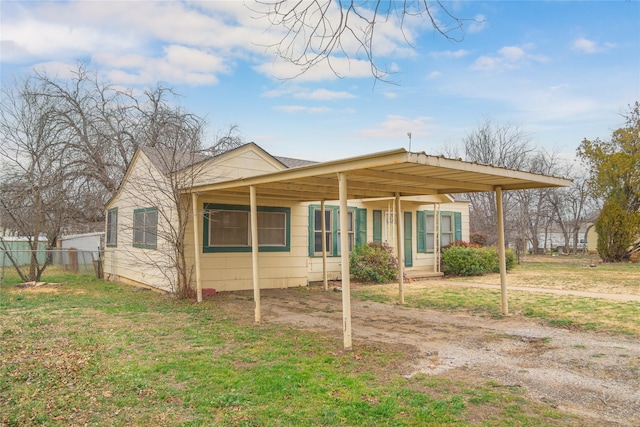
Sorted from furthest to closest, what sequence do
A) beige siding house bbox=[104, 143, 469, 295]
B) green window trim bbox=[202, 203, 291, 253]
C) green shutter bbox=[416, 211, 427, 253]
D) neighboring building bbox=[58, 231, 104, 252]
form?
neighboring building bbox=[58, 231, 104, 252] < green shutter bbox=[416, 211, 427, 253] < green window trim bbox=[202, 203, 291, 253] < beige siding house bbox=[104, 143, 469, 295]

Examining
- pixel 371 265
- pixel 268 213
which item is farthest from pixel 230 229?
pixel 371 265

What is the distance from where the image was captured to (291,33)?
351 cm

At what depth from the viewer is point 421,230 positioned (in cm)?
1531

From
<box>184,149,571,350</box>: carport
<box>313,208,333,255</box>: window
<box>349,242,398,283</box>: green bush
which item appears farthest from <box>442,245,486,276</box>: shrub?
<box>184,149,571,350</box>: carport

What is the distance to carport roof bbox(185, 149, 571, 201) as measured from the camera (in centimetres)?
497

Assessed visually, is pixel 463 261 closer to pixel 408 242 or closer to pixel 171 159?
pixel 408 242

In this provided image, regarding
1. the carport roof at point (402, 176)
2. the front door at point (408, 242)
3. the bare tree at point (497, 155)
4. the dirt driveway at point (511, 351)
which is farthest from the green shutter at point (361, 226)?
the bare tree at point (497, 155)

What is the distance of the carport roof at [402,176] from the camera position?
497cm

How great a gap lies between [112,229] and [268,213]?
6331 millimetres

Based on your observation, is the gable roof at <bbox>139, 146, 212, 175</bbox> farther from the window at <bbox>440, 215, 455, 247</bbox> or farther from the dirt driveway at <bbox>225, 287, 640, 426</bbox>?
the window at <bbox>440, 215, 455, 247</bbox>

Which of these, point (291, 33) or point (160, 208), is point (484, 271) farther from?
point (291, 33)

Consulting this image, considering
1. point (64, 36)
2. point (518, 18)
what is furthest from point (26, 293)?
point (518, 18)

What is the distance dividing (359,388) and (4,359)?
403 cm

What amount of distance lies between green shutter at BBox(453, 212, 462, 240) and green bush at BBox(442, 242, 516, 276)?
86 centimetres
